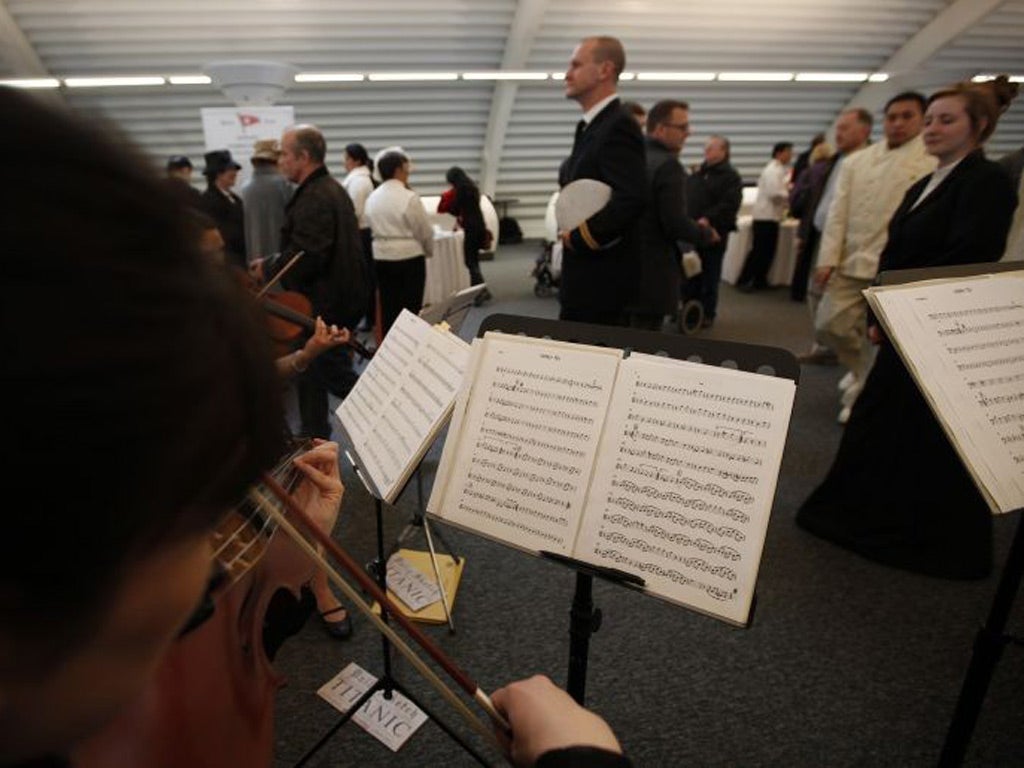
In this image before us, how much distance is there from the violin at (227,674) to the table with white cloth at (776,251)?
6.21 meters

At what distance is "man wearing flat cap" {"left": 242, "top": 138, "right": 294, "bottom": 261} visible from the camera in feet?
11.5

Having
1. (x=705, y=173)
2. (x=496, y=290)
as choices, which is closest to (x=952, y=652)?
(x=705, y=173)

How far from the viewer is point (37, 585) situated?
0.82ft

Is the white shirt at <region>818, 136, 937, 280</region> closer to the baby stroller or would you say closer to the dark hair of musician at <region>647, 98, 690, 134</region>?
the dark hair of musician at <region>647, 98, 690, 134</region>

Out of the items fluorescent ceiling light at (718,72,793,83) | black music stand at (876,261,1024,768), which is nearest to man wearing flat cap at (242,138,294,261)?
black music stand at (876,261,1024,768)

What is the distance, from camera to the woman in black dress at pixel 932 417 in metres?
1.91

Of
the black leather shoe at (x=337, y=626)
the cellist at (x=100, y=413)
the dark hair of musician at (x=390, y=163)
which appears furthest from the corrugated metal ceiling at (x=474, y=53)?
the cellist at (x=100, y=413)

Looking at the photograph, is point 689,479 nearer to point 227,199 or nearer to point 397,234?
point 397,234

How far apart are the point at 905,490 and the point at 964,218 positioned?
89 cm

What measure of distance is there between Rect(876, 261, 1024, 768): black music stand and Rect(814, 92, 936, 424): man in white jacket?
1.69m

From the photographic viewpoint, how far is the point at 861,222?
277 cm

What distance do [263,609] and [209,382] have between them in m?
0.82

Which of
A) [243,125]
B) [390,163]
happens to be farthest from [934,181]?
[243,125]

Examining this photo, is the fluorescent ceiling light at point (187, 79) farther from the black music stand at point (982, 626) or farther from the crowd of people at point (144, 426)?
the black music stand at point (982, 626)
